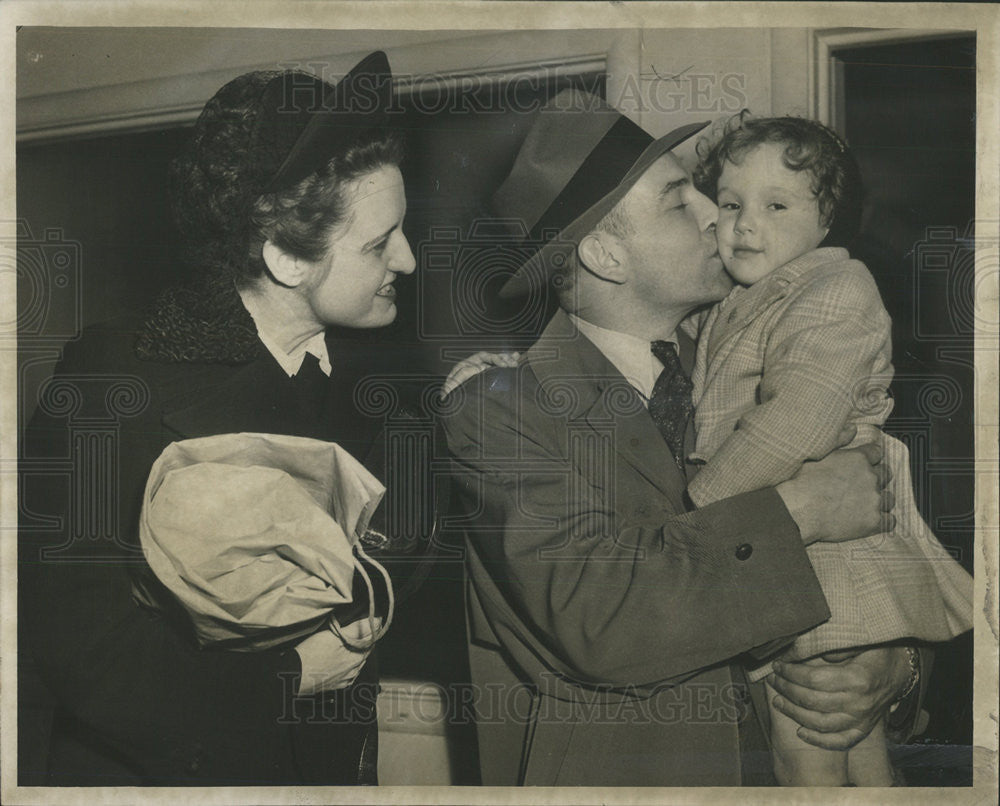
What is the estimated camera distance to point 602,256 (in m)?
2.61

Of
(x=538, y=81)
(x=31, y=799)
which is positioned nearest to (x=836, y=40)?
(x=538, y=81)

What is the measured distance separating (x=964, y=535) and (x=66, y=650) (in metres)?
2.09

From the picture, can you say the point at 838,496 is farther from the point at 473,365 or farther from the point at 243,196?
the point at 243,196

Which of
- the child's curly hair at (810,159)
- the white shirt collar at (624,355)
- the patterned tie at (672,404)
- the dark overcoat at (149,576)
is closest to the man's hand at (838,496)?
the patterned tie at (672,404)

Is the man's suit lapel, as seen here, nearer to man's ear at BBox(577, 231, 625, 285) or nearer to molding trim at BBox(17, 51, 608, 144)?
man's ear at BBox(577, 231, 625, 285)

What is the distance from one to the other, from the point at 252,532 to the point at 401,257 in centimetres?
70

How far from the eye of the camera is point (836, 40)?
106 inches

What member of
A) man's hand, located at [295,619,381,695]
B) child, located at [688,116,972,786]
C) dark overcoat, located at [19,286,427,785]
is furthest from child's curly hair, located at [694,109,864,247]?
man's hand, located at [295,619,381,695]

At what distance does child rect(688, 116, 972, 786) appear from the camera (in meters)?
2.51

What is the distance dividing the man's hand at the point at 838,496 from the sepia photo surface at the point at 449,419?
3 cm

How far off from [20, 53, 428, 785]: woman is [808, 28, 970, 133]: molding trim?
979 mm

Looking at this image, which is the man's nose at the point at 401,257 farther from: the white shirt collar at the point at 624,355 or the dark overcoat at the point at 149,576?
the white shirt collar at the point at 624,355

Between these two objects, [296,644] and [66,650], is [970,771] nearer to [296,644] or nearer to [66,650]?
[296,644]

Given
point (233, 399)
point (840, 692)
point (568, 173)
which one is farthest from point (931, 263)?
point (233, 399)
